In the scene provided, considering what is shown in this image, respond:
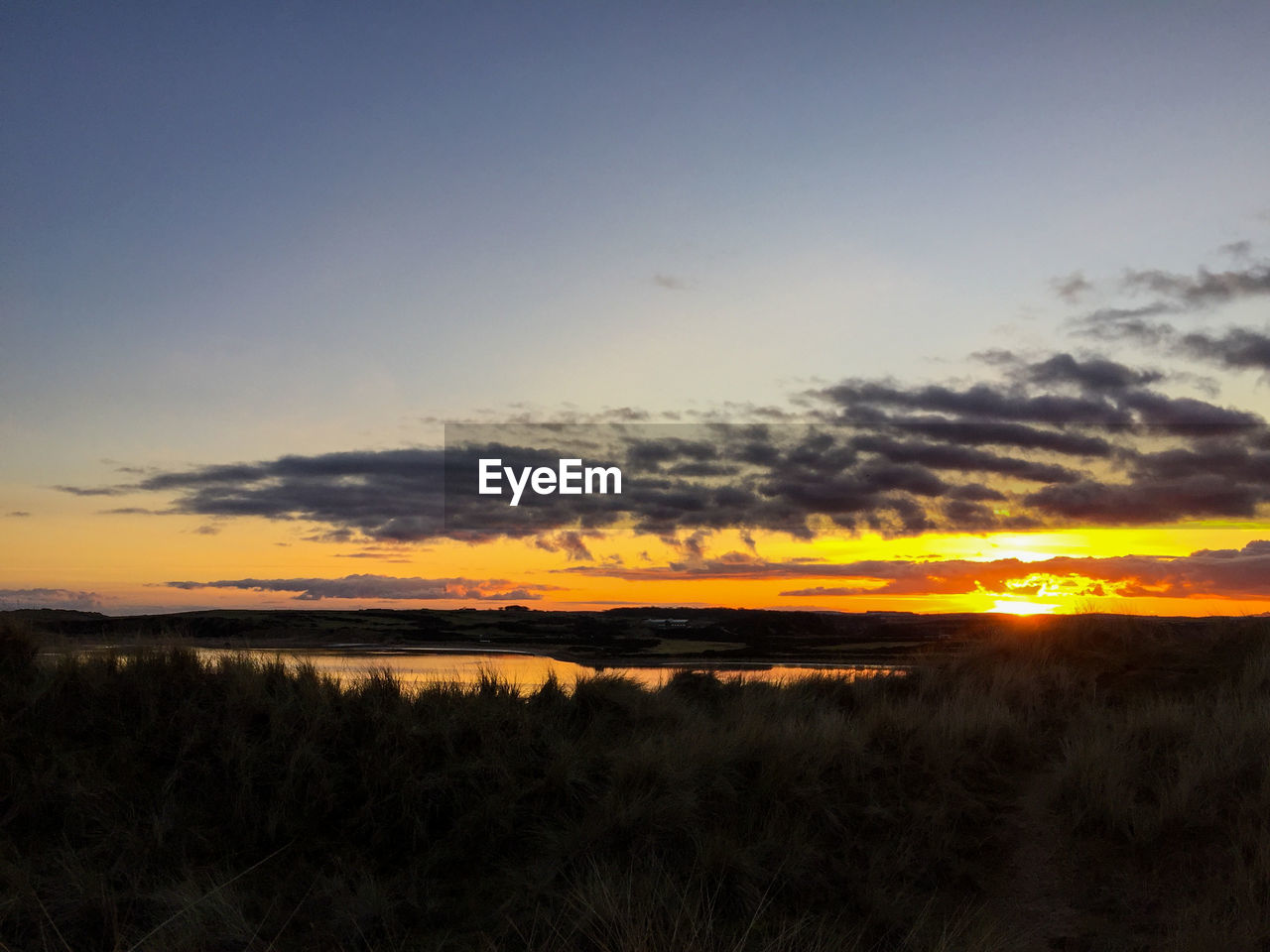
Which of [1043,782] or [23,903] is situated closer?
[23,903]

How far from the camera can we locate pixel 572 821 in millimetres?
10367

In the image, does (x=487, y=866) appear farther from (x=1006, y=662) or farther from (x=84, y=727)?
(x=1006, y=662)

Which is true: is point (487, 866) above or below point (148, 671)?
below

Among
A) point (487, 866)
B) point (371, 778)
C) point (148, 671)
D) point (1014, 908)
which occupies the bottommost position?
point (1014, 908)

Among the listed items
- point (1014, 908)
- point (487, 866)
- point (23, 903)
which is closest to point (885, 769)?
point (1014, 908)

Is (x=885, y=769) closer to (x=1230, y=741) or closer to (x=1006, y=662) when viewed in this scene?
(x=1230, y=741)

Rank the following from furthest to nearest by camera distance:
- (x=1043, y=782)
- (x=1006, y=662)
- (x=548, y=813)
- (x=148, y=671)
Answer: (x=1006, y=662) → (x=1043, y=782) → (x=148, y=671) → (x=548, y=813)

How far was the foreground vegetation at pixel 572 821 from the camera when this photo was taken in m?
8.52

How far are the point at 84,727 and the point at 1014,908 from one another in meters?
10.8

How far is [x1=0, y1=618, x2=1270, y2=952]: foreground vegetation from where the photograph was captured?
8.52 metres

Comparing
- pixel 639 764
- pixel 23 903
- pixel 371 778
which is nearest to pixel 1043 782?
pixel 639 764

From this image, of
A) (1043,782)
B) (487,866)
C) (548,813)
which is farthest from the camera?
(1043,782)

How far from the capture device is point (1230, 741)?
12492 mm

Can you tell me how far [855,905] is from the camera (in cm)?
966
